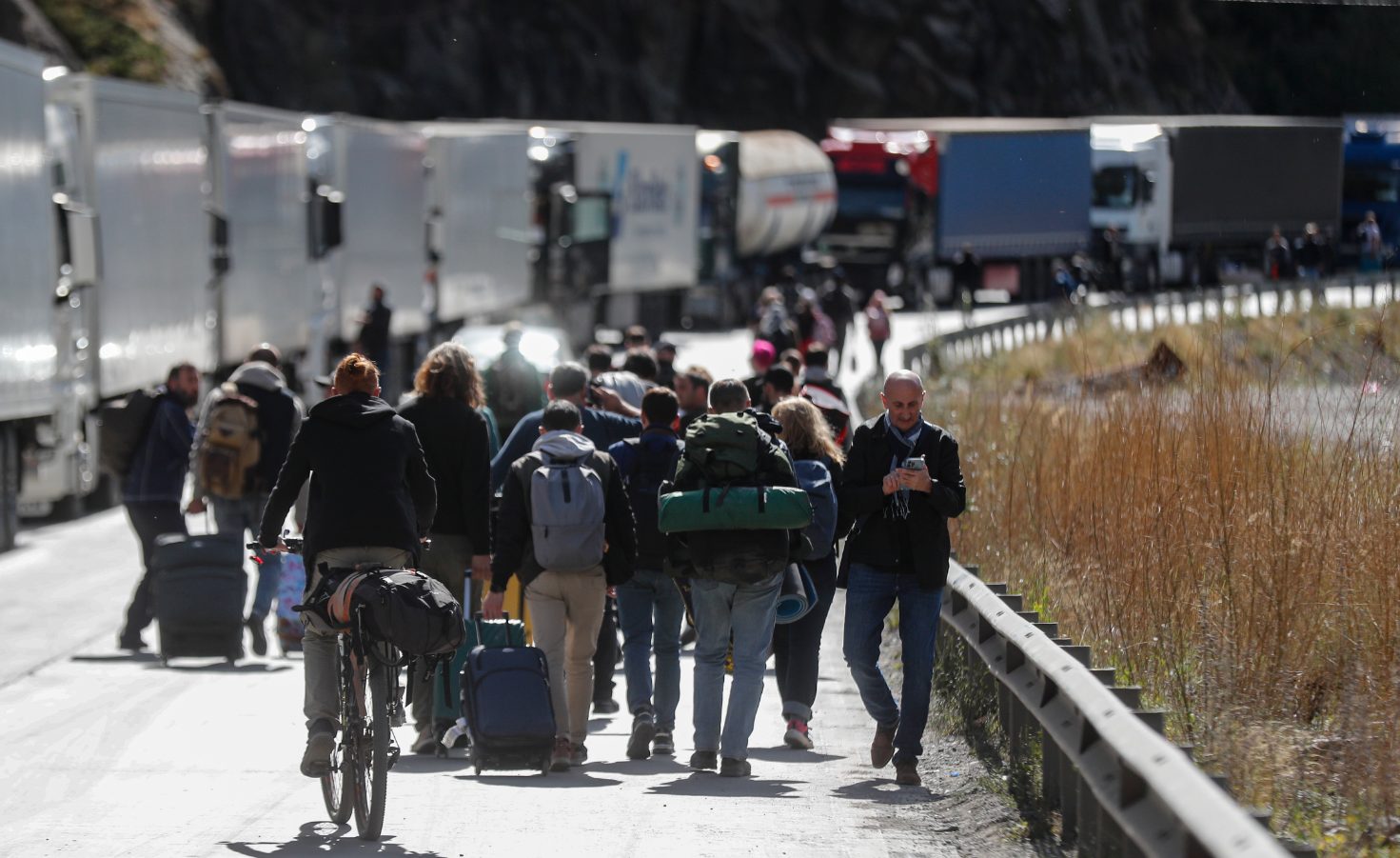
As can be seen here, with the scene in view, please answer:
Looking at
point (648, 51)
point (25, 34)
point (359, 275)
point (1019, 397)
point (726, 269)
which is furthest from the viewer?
point (648, 51)

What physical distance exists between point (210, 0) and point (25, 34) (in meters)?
25.5

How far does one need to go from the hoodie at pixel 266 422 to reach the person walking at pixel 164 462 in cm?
36

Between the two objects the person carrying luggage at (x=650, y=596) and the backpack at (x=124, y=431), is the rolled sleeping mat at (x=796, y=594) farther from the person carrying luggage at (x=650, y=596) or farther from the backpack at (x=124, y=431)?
the backpack at (x=124, y=431)

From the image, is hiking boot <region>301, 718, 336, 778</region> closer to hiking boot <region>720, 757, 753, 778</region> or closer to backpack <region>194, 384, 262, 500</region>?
hiking boot <region>720, 757, 753, 778</region>

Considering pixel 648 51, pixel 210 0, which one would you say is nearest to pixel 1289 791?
pixel 210 0

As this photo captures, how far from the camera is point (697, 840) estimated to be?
311 inches

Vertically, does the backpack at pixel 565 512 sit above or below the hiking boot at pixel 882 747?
above

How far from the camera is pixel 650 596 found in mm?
10477

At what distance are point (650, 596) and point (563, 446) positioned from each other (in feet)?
3.82

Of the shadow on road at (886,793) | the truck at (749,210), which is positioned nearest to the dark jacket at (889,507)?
the shadow on road at (886,793)

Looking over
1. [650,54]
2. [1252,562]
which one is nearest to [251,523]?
[1252,562]

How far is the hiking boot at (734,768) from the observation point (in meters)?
9.55

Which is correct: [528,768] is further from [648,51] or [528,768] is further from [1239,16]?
[648,51]

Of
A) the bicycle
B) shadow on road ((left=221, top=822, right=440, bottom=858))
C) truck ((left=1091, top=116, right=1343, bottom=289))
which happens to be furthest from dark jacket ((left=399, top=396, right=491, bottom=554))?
truck ((left=1091, top=116, right=1343, bottom=289))
